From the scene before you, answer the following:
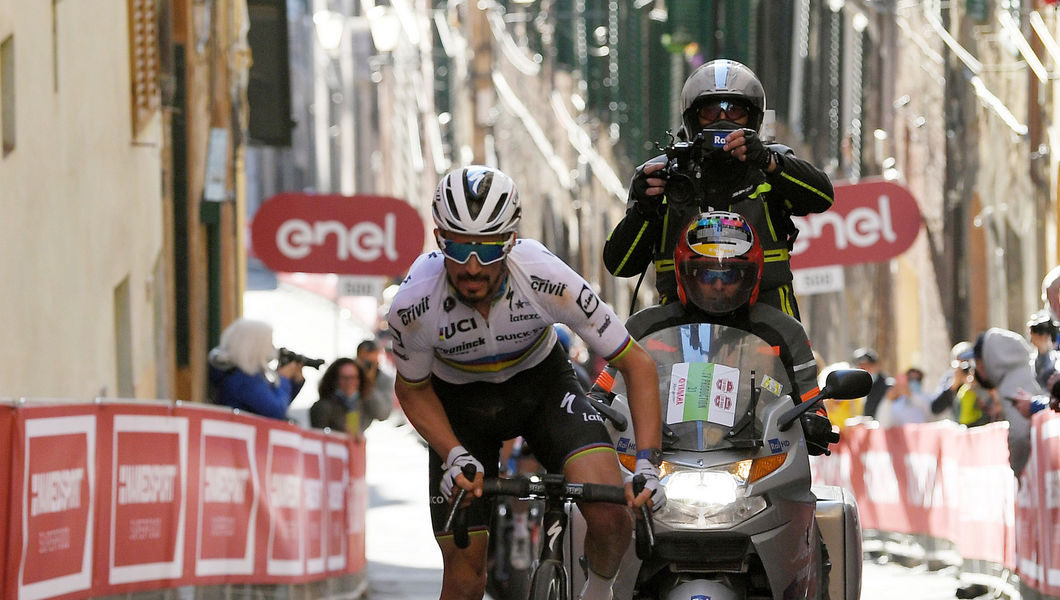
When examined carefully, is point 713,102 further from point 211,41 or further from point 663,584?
point 211,41

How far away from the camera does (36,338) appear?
1681 centimetres

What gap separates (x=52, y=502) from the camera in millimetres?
9695

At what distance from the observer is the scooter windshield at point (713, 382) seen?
24.2 feet

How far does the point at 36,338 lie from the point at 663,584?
10.3 meters

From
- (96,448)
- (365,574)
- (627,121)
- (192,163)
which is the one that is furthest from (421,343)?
(627,121)

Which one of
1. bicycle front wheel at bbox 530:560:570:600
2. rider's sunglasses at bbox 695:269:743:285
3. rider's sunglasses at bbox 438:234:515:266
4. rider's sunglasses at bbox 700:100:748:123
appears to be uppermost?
rider's sunglasses at bbox 700:100:748:123

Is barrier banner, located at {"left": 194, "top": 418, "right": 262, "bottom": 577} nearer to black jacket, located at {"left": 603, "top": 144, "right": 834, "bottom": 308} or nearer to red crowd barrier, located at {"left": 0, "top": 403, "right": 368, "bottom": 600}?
red crowd barrier, located at {"left": 0, "top": 403, "right": 368, "bottom": 600}

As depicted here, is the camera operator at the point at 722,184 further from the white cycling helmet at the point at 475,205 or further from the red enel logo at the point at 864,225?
the red enel logo at the point at 864,225

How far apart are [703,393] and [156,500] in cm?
446

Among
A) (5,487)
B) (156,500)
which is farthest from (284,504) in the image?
(5,487)

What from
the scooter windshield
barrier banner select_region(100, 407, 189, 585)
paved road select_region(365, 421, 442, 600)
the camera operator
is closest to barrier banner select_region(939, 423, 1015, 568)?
paved road select_region(365, 421, 442, 600)

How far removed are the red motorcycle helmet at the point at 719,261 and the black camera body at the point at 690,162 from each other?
1.66ft

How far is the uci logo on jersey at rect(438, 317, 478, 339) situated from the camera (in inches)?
299

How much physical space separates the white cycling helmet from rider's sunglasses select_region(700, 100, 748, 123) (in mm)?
1577
